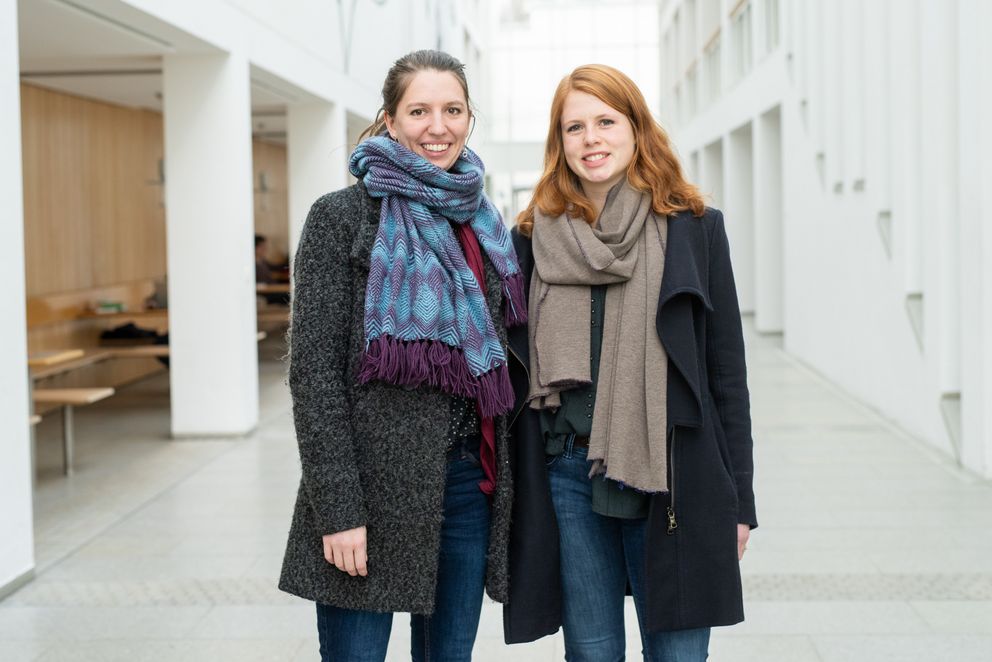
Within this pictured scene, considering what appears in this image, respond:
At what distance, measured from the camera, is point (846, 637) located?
419 cm

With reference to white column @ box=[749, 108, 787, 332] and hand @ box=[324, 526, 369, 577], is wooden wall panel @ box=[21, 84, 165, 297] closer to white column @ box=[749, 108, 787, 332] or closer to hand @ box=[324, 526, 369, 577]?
white column @ box=[749, 108, 787, 332]

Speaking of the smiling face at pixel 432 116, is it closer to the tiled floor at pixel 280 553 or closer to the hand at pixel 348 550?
the hand at pixel 348 550

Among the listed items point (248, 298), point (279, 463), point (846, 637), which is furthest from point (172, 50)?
point (846, 637)

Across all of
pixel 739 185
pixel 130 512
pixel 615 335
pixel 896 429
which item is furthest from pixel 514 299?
pixel 739 185

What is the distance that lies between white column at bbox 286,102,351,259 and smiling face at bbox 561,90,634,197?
30.9 feet

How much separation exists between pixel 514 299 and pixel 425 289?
0.78 feet

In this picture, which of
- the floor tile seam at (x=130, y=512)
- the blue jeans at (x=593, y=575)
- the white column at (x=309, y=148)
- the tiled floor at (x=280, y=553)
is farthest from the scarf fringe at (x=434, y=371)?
the white column at (x=309, y=148)

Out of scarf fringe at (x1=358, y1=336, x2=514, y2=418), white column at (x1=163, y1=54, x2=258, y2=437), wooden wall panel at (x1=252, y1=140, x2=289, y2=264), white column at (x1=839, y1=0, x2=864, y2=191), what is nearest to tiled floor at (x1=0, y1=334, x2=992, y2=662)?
white column at (x1=163, y1=54, x2=258, y2=437)

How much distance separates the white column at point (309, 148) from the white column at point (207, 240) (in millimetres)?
3084

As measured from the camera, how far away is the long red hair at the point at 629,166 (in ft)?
8.48

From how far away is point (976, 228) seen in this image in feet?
22.5

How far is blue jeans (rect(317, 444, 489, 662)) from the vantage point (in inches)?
98.7

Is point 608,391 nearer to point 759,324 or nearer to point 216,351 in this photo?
point 216,351

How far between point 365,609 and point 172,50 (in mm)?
6565
